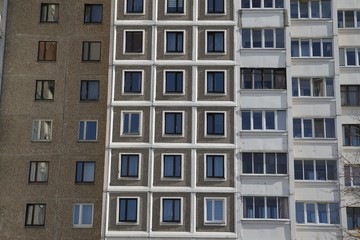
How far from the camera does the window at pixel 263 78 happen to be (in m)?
53.8

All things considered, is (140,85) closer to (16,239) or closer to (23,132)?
(23,132)

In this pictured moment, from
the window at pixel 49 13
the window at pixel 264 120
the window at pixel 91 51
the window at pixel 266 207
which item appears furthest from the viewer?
the window at pixel 49 13

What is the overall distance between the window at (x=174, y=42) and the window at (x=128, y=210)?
41.4 ft

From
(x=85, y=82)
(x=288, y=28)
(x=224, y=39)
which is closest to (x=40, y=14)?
(x=85, y=82)

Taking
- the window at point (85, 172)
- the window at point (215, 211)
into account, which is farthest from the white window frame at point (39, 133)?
the window at point (215, 211)

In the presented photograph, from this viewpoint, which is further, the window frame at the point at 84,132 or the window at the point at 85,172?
the window frame at the point at 84,132

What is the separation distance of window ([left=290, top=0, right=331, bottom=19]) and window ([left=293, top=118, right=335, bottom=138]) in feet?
29.5

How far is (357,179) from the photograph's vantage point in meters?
52.7

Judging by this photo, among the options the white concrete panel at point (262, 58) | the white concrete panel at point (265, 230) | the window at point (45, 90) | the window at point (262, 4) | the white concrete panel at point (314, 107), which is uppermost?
the window at point (262, 4)

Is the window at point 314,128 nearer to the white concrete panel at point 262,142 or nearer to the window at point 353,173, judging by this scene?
the white concrete panel at point 262,142

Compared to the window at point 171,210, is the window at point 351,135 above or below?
above

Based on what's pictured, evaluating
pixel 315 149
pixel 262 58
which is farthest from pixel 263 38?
pixel 315 149

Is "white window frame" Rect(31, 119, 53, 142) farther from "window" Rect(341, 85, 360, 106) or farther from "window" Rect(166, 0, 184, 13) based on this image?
"window" Rect(341, 85, 360, 106)

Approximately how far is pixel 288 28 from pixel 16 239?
2764cm
